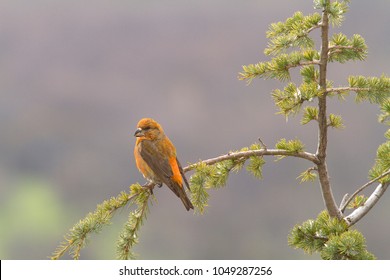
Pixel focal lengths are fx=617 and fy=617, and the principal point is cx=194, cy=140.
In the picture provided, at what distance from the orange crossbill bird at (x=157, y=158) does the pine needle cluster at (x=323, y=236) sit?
704 millimetres

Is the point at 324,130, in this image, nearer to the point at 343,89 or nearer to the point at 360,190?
the point at 343,89

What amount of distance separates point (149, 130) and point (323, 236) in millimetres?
1142

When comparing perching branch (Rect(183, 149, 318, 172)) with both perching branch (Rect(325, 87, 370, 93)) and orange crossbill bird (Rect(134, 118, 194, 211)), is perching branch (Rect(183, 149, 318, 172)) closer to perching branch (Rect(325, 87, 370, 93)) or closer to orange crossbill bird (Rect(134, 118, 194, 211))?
orange crossbill bird (Rect(134, 118, 194, 211))

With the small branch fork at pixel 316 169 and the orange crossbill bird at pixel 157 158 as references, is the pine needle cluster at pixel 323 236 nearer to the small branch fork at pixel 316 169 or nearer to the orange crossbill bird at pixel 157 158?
the small branch fork at pixel 316 169

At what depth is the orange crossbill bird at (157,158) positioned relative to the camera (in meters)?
3.35

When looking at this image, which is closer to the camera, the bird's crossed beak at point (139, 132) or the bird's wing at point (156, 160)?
the bird's wing at point (156, 160)

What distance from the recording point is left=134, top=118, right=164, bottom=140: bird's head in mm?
3500

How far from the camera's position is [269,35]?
3580 millimetres

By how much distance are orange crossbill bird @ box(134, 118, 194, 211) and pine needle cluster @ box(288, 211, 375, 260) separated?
704 mm

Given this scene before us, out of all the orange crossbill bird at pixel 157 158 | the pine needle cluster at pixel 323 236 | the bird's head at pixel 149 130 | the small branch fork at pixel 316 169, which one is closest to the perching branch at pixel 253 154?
the small branch fork at pixel 316 169

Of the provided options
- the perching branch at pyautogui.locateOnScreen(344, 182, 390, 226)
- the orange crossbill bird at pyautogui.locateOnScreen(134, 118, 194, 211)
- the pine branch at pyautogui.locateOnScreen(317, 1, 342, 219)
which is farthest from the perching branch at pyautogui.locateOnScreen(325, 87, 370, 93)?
the orange crossbill bird at pyautogui.locateOnScreen(134, 118, 194, 211)

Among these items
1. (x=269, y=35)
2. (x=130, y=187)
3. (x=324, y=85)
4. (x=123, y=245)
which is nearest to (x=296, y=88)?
(x=324, y=85)

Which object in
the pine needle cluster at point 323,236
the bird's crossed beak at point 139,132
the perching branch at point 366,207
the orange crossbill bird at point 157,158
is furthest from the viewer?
the perching branch at point 366,207

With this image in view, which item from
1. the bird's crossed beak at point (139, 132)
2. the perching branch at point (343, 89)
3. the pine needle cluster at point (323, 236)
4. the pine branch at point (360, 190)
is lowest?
the pine needle cluster at point (323, 236)
